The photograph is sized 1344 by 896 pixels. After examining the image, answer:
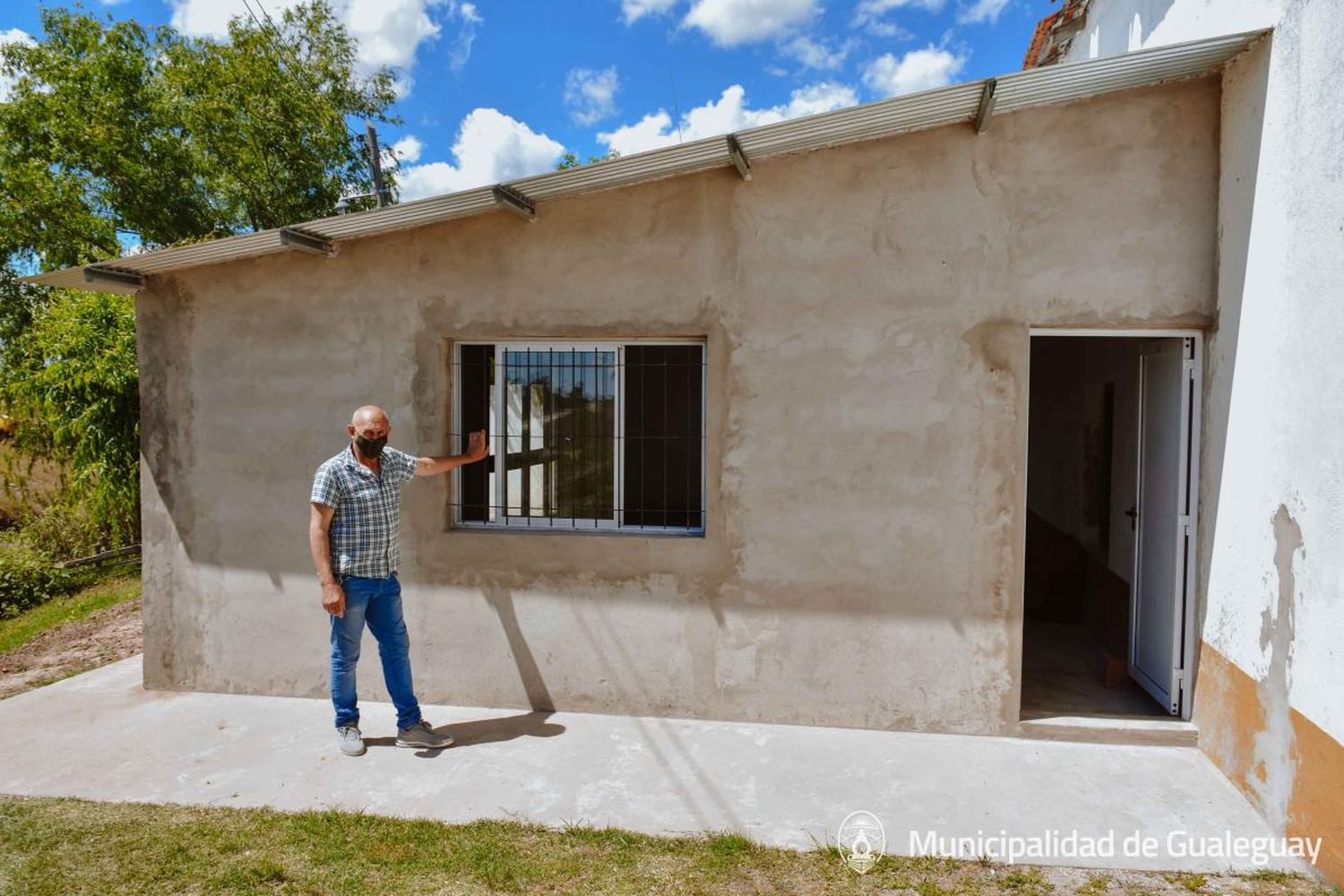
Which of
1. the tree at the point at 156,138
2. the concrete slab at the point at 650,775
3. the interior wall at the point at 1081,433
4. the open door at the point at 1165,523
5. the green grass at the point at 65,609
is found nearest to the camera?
the concrete slab at the point at 650,775

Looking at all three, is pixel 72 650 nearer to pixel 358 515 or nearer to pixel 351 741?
pixel 351 741

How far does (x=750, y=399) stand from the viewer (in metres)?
4.62

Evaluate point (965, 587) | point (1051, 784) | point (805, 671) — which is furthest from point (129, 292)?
point (1051, 784)

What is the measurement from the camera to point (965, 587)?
446 centimetres

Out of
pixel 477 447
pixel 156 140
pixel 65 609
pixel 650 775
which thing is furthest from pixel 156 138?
pixel 650 775

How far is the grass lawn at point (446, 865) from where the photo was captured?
3082 mm

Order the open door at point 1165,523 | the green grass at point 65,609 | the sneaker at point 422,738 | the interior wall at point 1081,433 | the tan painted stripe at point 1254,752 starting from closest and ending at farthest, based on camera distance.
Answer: the tan painted stripe at point 1254,752, the sneaker at point 422,738, the open door at point 1165,523, the interior wall at point 1081,433, the green grass at point 65,609

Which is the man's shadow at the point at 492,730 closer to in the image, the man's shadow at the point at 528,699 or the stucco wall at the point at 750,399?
the man's shadow at the point at 528,699

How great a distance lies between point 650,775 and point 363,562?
6.37 feet

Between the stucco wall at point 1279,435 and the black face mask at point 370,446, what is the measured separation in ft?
14.6

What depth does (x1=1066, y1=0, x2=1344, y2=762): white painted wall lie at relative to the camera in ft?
10.2

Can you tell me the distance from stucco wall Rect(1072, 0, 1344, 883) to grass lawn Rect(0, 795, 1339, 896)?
666 mm

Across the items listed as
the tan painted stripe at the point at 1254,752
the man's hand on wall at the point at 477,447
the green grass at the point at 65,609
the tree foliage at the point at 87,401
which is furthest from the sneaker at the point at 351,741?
the tree foliage at the point at 87,401

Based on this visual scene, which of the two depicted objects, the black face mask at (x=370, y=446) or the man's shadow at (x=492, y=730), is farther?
the man's shadow at (x=492, y=730)
